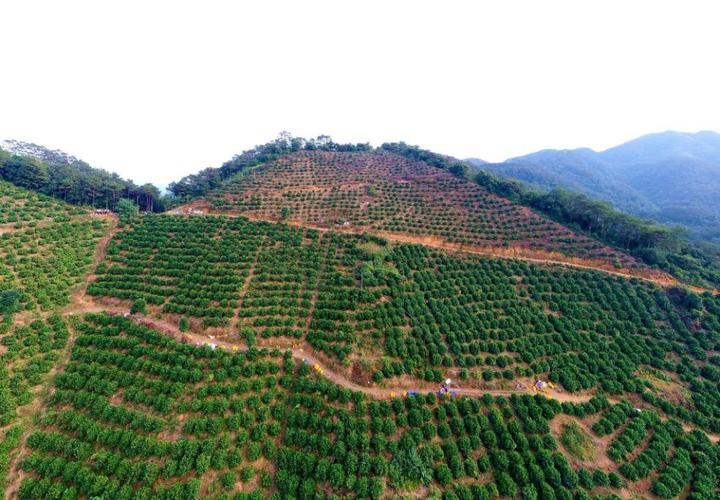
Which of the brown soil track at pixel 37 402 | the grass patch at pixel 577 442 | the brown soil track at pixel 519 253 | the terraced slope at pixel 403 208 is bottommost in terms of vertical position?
the grass patch at pixel 577 442

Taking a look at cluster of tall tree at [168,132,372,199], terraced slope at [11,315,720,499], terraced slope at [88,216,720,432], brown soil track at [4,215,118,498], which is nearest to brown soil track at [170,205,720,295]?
terraced slope at [88,216,720,432]

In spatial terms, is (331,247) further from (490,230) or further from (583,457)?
(583,457)

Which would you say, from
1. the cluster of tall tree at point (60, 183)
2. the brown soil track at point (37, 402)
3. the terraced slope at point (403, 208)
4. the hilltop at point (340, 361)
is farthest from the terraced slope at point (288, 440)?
the cluster of tall tree at point (60, 183)

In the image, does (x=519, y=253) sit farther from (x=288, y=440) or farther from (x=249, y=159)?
(x=249, y=159)

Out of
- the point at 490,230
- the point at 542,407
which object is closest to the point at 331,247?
the point at 490,230

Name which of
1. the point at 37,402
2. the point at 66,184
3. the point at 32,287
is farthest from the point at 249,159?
the point at 37,402

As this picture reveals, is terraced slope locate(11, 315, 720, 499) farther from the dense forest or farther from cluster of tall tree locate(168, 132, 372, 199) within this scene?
cluster of tall tree locate(168, 132, 372, 199)

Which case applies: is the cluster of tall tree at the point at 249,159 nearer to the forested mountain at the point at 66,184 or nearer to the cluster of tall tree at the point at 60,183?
the forested mountain at the point at 66,184
